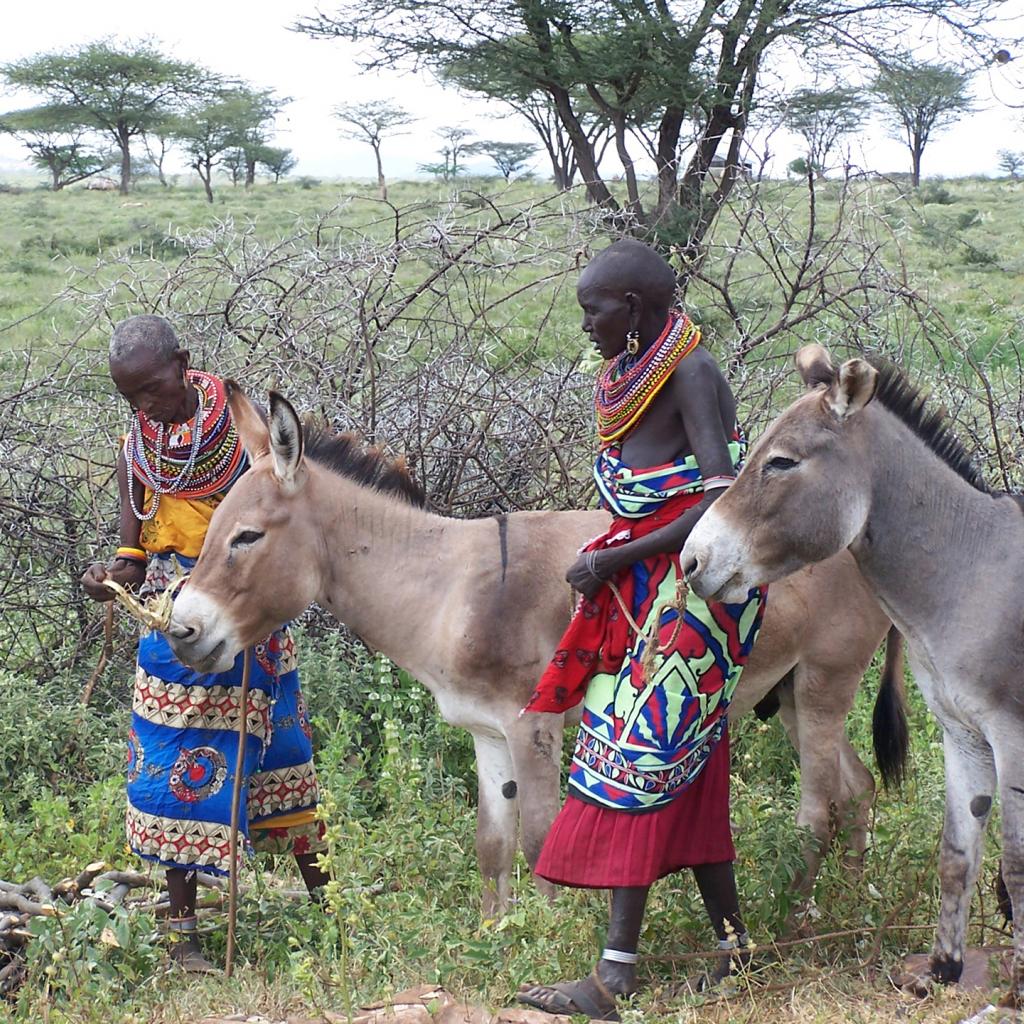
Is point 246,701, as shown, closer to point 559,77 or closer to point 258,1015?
point 258,1015

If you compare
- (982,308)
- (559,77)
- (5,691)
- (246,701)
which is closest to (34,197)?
(559,77)

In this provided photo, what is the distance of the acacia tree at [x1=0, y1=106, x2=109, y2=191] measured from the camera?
34.8 metres

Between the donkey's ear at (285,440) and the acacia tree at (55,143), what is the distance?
3401 centimetres

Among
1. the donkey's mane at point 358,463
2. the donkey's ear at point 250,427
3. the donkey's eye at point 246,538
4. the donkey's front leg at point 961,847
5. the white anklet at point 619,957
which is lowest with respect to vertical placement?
the white anklet at point 619,957

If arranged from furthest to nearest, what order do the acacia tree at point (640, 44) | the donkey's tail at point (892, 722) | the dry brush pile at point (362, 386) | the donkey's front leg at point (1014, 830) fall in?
the acacia tree at point (640, 44)
the dry brush pile at point (362, 386)
the donkey's tail at point (892, 722)
the donkey's front leg at point (1014, 830)

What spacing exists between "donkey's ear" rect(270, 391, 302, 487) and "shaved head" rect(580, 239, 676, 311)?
100 centimetres

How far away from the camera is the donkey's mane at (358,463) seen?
4254mm

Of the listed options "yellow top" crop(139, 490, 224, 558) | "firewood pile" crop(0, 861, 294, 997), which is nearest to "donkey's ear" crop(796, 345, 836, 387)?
"yellow top" crop(139, 490, 224, 558)

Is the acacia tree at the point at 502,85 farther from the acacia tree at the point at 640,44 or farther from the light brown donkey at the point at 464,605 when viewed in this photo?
the light brown donkey at the point at 464,605

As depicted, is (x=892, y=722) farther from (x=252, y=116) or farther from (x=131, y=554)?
(x=252, y=116)

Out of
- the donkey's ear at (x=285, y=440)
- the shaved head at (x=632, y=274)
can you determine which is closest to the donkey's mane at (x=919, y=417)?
the shaved head at (x=632, y=274)

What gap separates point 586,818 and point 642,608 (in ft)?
1.86

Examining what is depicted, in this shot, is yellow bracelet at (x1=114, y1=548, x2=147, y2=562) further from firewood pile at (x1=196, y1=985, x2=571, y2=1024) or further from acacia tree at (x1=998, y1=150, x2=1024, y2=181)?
acacia tree at (x1=998, y1=150, x2=1024, y2=181)

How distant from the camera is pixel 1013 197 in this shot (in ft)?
109
